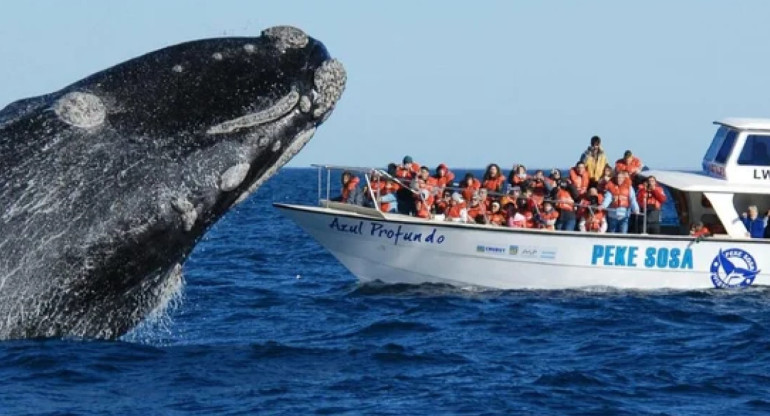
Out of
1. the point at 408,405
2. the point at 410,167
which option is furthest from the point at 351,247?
the point at 408,405

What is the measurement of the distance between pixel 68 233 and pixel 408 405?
3.85m

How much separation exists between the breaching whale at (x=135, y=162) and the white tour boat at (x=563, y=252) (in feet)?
47.2

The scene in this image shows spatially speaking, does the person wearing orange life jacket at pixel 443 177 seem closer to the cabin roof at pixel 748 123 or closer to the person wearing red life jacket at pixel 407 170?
the person wearing red life jacket at pixel 407 170

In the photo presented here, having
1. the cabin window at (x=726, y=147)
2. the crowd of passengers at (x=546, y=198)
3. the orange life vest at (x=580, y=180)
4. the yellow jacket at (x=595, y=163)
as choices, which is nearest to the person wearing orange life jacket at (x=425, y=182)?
the crowd of passengers at (x=546, y=198)

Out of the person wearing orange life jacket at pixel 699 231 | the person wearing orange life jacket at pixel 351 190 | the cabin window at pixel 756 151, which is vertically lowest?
the person wearing orange life jacket at pixel 699 231

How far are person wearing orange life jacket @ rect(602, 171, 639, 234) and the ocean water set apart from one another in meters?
1.27

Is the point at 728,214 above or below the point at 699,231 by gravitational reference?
above

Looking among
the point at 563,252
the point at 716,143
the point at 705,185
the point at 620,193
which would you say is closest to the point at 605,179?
the point at 620,193

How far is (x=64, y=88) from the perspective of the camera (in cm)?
860

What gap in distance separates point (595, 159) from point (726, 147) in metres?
2.34

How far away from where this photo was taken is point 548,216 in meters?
23.4

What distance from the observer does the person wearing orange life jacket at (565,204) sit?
23359mm

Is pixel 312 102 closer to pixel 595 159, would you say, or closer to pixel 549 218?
pixel 549 218

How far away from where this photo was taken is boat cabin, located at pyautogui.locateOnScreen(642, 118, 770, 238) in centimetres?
2362
